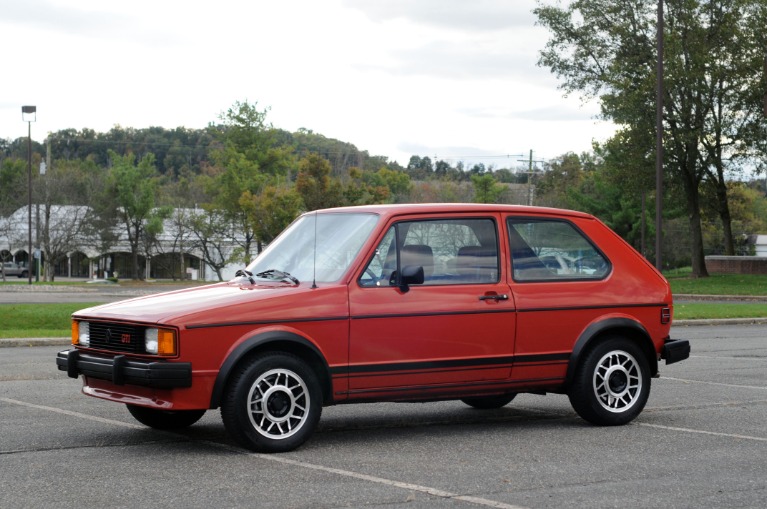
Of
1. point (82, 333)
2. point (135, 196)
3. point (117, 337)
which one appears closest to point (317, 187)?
point (135, 196)

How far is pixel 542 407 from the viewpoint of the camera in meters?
10.3

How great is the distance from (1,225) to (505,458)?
7037cm

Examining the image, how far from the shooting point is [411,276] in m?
8.10

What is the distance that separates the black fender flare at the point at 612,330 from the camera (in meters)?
8.87

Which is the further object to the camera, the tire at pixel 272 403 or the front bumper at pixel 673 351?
the front bumper at pixel 673 351

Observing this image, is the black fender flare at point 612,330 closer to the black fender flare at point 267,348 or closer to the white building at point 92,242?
the black fender flare at point 267,348

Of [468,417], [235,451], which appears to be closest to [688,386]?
[468,417]

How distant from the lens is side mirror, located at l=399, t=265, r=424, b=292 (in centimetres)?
809

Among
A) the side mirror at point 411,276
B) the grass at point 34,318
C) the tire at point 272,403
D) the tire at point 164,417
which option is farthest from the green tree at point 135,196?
the tire at point 272,403

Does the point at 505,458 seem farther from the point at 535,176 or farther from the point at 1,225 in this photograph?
the point at 535,176

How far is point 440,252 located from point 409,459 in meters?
1.78

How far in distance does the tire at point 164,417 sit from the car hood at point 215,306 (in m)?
0.94

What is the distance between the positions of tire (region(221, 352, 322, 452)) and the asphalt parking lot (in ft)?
0.46

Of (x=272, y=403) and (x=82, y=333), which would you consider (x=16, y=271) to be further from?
(x=272, y=403)
